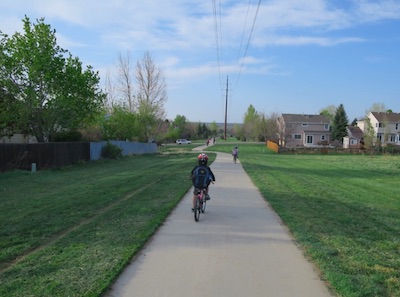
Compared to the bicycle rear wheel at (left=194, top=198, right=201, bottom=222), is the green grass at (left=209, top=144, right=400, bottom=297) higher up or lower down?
lower down

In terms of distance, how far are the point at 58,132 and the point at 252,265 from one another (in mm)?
23222

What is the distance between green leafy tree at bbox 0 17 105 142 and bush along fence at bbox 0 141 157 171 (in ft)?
6.34

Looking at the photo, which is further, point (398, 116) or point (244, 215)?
point (398, 116)

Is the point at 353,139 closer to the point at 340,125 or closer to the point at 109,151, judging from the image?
the point at 340,125

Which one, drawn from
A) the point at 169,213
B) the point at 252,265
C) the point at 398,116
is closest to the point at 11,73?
the point at 169,213

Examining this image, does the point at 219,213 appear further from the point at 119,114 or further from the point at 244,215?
the point at 119,114

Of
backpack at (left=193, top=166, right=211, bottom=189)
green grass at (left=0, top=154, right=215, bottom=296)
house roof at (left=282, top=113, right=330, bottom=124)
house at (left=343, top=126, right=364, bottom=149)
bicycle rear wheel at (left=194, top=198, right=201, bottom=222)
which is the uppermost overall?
house roof at (left=282, top=113, right=330, bottom=124)

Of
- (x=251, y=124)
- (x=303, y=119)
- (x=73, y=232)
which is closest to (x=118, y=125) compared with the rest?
(x=73, y=232)

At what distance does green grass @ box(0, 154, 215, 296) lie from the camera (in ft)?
14.6

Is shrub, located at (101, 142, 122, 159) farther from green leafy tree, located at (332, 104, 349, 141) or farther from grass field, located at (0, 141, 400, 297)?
green leafy tree, located at (332, 104, 349, 141)

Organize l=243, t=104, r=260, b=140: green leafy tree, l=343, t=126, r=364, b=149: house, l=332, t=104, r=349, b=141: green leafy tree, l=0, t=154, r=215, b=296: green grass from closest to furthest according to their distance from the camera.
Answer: l=0, t=154, r=215, b=296: green grass, l=343, t=126, r=364, b=149: house, l=332, t=104, r=349, b=141: green leafy tree, l=243, t=104, r=260, b=140: green leafy tree

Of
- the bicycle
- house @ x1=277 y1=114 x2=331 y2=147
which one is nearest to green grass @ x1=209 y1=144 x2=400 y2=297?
the bicycle

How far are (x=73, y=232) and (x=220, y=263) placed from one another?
306 centimetres

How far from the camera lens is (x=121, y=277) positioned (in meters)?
4.61
